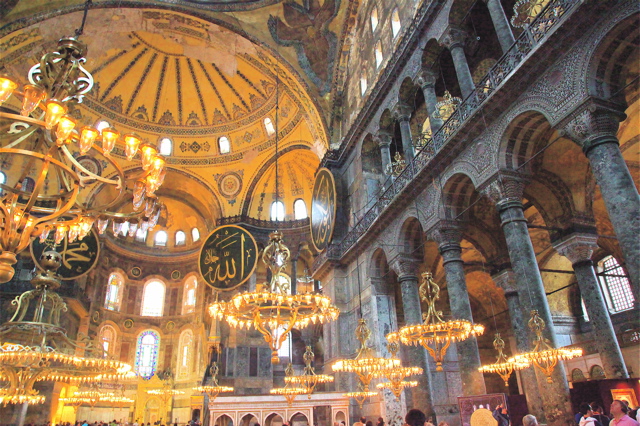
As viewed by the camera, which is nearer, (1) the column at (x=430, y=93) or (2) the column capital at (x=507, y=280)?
(1) the column at (x=430, y=93)

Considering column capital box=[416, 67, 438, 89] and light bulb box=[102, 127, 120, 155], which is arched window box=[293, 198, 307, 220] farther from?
light bulb box=[102, 127, 120, 155]

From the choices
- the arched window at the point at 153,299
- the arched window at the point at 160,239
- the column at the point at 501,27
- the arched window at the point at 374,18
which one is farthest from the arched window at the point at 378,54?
the arched window at the point at 153,299

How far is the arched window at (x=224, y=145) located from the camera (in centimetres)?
1738

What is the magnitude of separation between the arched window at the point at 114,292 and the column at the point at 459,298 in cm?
1525

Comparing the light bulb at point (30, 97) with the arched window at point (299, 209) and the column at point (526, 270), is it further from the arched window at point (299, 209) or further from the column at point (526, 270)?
the arched window at point (299, 209)

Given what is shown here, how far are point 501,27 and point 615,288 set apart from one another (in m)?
7.84

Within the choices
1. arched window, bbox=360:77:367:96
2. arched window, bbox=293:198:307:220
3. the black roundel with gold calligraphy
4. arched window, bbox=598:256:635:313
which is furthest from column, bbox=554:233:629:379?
arched window, bbox=293:198:307:220

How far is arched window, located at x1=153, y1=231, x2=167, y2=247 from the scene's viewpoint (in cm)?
1972

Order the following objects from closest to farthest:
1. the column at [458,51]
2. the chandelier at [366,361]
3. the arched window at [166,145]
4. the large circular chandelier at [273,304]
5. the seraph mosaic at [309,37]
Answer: the large circular chandelier at [273,304], the chandelier at [366,361], the column at [458,51], the seraph mosaic at [309,37], the arched window at [166,145]

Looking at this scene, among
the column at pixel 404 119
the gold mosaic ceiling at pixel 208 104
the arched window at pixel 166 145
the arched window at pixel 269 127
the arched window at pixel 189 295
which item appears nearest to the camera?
the column at pixel 404 119

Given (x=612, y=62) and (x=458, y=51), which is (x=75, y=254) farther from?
(x=612, y=62)

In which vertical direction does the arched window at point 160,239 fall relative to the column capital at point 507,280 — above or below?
above

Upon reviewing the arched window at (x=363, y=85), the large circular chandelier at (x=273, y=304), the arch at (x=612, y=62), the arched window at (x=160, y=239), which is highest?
the arched window at (x=363, y=85)

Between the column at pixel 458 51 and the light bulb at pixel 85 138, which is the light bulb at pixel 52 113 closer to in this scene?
the light bulb at pixel 85 138
